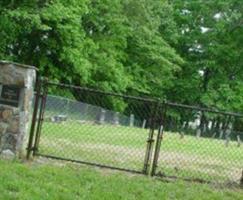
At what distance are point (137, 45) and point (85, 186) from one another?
2950 centimetres

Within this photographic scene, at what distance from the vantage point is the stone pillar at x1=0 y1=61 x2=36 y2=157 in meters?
8.70

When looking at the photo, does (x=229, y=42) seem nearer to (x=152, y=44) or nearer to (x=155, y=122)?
(x=152, y=44)

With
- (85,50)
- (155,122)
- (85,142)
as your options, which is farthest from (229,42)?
(155,122)

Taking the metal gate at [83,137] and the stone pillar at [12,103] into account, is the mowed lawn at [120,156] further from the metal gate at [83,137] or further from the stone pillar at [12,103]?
the stone pillar at [12,103]

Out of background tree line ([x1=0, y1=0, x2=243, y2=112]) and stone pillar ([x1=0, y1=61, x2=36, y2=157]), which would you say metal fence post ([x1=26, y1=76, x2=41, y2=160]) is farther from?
background tree line ([x1=0, y1=0, x2=243, y2=112])

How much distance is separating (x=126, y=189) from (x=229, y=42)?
113 ft

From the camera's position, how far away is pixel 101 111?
76.8ft

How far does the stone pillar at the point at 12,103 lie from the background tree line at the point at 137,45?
1541 cm

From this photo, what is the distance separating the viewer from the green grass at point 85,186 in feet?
22.1

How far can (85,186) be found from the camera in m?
7.44

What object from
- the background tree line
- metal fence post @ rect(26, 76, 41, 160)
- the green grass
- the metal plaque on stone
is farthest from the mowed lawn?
the background tree line

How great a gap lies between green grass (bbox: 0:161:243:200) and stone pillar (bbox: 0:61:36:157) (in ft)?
1.60

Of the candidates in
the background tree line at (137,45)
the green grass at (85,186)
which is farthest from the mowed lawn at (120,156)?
the background tree line at (137,45)

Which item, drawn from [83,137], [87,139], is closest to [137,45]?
[83,137]
